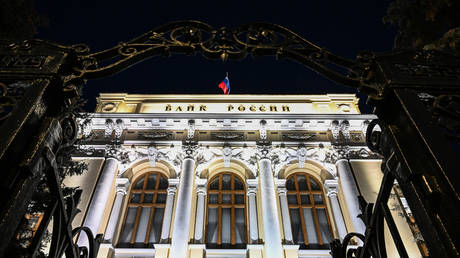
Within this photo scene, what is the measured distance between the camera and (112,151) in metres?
11.9

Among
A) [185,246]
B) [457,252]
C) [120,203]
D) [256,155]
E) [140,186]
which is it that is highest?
[256,155]

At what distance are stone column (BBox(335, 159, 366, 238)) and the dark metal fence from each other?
771cm

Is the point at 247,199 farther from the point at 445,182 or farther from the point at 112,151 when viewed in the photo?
the point at 445,182

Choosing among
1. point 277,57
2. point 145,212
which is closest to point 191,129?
point 145,212

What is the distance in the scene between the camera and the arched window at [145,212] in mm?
9867

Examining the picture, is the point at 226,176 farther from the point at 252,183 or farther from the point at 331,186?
the point at 331,186

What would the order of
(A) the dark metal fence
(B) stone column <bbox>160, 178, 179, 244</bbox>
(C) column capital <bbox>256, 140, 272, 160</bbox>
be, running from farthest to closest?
1. (C) column capital <bbox>256, 140, 272, 160</bbox>
2. (B) stone column <bbox>160, 178, 179, 244</bbox>
3. (A) the dark metal fence

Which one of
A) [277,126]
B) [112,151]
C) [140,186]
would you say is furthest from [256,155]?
[112,151]

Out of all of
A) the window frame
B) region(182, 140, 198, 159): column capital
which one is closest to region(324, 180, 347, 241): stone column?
the window frame

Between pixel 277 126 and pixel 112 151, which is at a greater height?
pixel 277 126

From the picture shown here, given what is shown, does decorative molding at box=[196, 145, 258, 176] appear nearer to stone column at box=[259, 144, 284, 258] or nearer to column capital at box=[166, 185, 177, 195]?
stone column at box=[259, 144, 284, 258]

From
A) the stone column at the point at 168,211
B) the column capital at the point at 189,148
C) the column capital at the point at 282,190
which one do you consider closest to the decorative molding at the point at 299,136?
the column capital at the point at 282,190

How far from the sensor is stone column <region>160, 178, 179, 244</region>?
31.5ft

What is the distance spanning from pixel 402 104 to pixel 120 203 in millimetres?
10088
